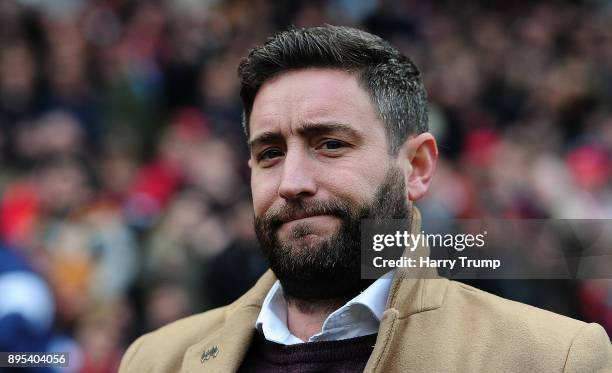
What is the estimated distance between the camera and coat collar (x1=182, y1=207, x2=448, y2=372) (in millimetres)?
2377

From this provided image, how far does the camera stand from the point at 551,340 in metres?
2.33

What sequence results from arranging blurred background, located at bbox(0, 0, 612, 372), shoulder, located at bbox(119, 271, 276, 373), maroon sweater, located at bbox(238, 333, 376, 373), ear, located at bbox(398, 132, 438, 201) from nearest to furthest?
maroon sweater, located at bbox(238, 333, 376, 373), ear, located at bbox(398, 132, 438, 201), shoulder, located at bbox(119, 271, 276, 373), blurred background, located at bbox(0, 0, 612, 372)

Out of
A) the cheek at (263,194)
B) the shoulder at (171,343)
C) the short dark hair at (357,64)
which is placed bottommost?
the shoulder at (171,343)

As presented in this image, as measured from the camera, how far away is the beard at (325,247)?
8.15 feet

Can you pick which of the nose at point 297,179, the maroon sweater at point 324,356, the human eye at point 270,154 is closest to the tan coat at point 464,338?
the maroon sweater at point 324,356

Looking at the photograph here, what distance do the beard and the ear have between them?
8 centimetres

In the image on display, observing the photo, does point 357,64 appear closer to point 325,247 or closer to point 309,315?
point 325,247

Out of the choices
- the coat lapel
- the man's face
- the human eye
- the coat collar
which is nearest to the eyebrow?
the man's face

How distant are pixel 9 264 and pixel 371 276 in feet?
11.6

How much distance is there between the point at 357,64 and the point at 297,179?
1.39ft

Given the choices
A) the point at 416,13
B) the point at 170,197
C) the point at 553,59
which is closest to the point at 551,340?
the point at 170,197

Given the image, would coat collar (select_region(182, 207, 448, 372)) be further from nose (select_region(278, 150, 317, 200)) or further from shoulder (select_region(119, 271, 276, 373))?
nose (select_region(278, 150, 317, 200))

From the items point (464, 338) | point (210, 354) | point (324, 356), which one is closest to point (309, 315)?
point (324, 356)

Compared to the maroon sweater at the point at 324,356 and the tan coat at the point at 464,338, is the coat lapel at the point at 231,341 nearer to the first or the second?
the tan coat at the point at 464,338
